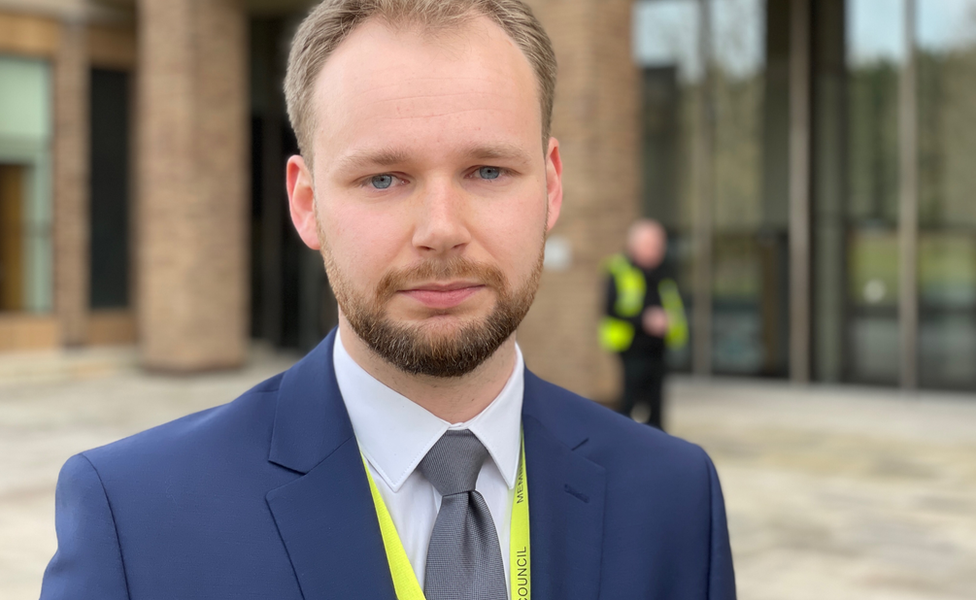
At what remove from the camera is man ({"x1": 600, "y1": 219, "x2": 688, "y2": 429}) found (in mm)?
7828

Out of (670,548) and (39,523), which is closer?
(670,548)

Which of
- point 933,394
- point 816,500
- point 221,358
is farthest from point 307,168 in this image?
point 221,358

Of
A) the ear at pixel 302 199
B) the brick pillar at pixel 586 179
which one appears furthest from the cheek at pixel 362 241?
the brick pillar at pixel 586 179

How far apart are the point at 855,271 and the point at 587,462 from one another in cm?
1209

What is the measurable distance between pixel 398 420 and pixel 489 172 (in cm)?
38

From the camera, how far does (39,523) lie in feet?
20.1

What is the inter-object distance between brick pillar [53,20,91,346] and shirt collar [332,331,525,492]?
1594cm

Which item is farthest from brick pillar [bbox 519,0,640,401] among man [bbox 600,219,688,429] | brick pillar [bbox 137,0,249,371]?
brick pillar [bbox 137,0,249,371]

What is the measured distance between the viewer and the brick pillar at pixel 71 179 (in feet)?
51.8

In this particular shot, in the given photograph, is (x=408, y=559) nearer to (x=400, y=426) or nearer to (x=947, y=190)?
(x=400, y=426)

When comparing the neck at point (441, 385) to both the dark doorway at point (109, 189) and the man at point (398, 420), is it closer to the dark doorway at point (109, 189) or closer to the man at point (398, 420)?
the man at point (398, 420)

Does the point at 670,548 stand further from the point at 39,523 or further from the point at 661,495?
the point at 39,523

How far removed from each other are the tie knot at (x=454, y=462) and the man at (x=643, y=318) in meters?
6.41

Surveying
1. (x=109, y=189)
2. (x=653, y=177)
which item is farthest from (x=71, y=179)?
(x=653, y=177)
